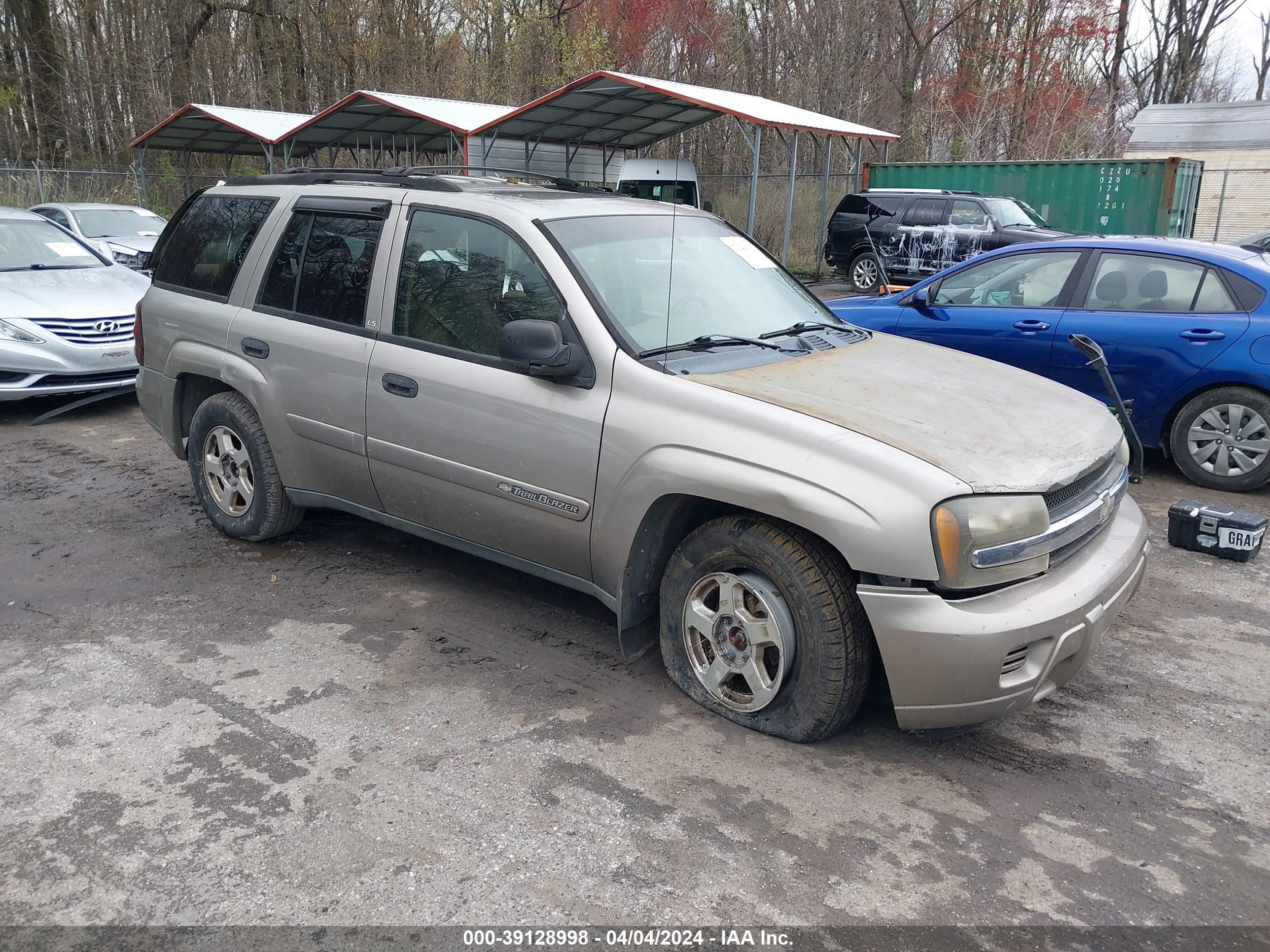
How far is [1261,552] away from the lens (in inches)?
221

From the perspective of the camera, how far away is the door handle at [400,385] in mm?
4379

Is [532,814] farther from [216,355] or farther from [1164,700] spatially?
[216,355]

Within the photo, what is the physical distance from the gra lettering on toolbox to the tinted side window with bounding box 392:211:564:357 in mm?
550

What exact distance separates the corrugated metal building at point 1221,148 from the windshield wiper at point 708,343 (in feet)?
84.5

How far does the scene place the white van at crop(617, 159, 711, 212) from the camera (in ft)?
66.0

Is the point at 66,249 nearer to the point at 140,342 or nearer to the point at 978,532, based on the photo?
the point at 140,342

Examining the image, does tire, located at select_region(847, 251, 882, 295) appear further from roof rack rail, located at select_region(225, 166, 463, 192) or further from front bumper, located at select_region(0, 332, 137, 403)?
roof rack rail, located at select_region(225, 166, 463, 192)

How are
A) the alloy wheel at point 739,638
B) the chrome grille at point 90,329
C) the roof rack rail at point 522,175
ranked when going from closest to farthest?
the alloy wheel at point 739,638 < the roof rack rail at point 522,175 < the chrome grille at point 90,329

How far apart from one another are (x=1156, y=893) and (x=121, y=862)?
113 inches

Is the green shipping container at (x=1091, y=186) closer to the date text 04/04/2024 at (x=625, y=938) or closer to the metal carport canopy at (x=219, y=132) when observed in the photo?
the metal carport canopy at (x=219, y=132)

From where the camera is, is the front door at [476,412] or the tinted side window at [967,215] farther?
the tinted side window at [967,215]

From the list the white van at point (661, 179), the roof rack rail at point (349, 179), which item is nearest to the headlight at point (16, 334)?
the roof rack rail at point (349, 179)

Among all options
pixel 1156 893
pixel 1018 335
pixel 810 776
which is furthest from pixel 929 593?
pixel 1018 335

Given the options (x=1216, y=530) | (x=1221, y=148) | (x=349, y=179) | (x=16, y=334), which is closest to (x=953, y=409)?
(x=1216, y=530)
